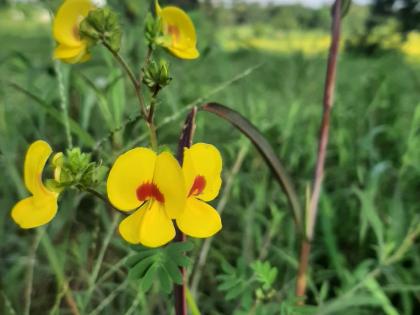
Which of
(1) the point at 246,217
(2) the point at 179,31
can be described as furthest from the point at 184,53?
(1) the point at 246,217

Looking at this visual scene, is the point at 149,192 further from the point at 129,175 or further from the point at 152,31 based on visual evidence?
the point at 152,31

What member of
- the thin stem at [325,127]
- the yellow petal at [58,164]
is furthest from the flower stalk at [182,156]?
the thin stem at [325,127]

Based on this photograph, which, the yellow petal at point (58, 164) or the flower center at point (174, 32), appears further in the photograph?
the flower center at point (174, 32)

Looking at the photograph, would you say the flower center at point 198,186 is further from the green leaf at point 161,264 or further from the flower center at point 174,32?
the flower center at point 174,32

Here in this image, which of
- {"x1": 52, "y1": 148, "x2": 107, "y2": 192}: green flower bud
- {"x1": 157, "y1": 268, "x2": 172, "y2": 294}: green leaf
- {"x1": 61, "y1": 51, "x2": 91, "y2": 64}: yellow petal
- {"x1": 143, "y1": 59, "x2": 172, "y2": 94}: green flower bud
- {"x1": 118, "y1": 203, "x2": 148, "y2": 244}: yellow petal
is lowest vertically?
{"x1": 157, "y1": 268, "x2": 172, "y2": 294}: green leaf

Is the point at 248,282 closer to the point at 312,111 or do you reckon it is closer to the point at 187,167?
the point at 187,167

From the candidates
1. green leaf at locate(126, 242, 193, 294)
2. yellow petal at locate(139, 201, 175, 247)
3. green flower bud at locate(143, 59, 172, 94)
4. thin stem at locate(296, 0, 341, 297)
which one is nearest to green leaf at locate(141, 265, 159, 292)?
green leaf at locate(126, 242, 193, 294)

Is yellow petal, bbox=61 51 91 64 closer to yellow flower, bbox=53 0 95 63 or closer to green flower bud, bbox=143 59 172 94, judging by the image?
yellow flower, bbox=53 0 95 63
